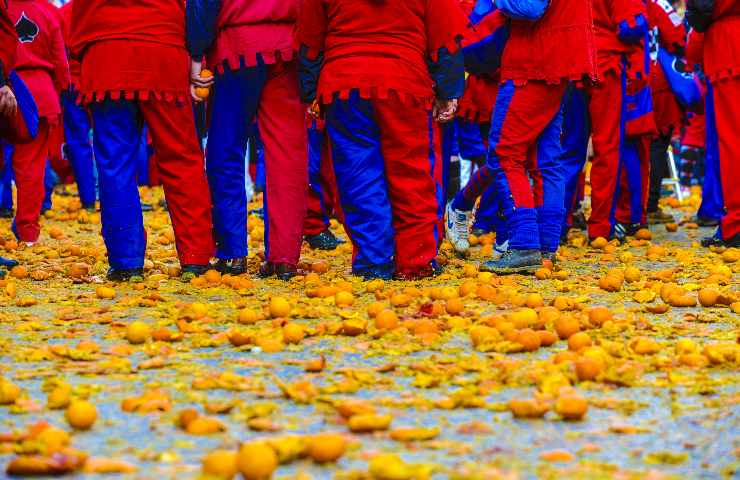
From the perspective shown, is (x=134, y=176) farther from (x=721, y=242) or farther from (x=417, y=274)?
(x=721, y=242)

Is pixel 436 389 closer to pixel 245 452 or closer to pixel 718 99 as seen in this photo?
pixel 245 452

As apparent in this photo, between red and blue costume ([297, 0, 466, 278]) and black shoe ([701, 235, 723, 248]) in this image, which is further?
black shoe ([701, 235, 723, 248])

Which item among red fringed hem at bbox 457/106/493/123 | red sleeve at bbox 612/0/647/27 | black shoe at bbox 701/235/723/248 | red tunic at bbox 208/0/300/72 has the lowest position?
black shoe at bbox 701/235/723/248

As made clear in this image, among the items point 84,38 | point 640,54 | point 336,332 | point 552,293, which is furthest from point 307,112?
point 640,54

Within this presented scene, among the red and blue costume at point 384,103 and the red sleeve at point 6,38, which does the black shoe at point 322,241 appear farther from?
the red sleeve at point 6,38

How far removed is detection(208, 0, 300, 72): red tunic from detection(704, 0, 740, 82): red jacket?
2.88 m

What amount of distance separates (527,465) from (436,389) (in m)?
0.72

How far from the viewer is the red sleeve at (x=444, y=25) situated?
5418 millimetres

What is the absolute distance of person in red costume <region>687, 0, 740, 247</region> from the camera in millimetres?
6816

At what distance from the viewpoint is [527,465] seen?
2344 mm

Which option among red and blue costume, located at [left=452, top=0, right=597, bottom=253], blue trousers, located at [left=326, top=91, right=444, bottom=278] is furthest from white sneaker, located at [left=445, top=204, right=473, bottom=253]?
blue trousers, located at [left=326, top=91, right=444, bottom=278]

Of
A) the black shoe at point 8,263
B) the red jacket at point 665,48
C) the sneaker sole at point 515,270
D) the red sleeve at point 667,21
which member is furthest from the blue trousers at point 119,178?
the red sleeve at point 667,21

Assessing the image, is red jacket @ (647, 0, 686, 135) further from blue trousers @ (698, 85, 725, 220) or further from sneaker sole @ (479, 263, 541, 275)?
sneaker sole @ (479, 263, 541, 275)

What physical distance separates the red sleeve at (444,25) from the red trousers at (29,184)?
146 inches
